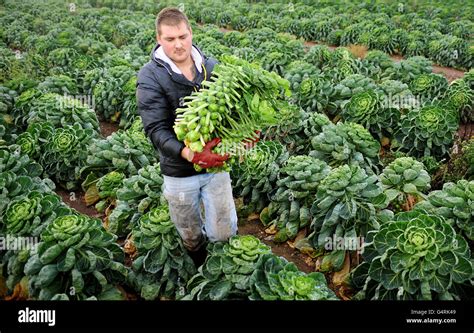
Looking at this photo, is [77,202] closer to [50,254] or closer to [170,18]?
[50,254]

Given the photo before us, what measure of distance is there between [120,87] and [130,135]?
2.42 metres

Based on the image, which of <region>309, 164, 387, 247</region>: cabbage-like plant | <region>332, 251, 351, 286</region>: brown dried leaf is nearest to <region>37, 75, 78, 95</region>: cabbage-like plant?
<region>309, 164, 387, 247</region>: cabbage-like plant

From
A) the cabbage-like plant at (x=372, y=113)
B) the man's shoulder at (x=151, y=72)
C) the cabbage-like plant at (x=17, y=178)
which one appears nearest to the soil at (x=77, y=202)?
the cabbage-like plant at (x=17, y=178)

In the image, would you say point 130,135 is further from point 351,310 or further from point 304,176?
point 351,310

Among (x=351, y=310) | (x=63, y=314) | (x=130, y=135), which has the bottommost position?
(x=63, y=314)

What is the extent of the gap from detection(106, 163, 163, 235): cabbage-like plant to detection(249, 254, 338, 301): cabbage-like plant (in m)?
1.78

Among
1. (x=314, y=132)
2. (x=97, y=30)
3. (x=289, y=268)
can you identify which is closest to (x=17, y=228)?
(x=289, y=268)

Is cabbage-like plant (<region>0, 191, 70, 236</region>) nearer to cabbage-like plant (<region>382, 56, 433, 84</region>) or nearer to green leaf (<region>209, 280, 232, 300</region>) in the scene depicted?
green leaf (<region>209, 280, 232, 300</region>)

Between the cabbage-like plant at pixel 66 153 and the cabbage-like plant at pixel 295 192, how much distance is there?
9.80ft

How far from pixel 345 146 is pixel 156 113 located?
3006 mm

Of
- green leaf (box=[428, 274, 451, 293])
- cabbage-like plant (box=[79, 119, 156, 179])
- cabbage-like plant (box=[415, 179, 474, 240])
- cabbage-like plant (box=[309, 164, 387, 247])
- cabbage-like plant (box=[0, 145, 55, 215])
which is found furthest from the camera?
cabbage-like plant (box=[79, 119, 156, 179])

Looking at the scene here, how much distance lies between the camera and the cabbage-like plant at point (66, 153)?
6.21m

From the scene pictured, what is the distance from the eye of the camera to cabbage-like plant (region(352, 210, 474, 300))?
3.71m

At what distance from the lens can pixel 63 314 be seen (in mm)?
3658
